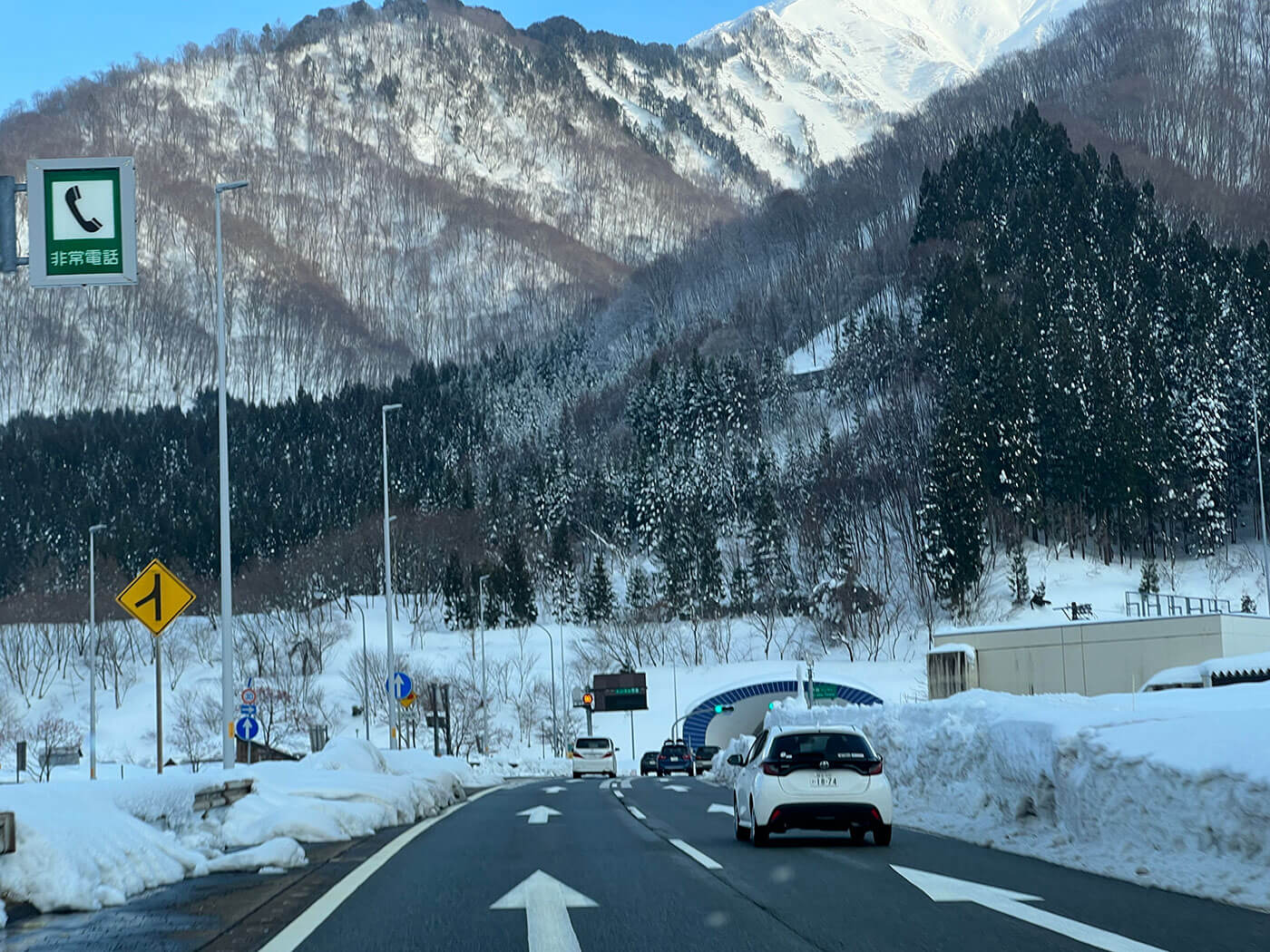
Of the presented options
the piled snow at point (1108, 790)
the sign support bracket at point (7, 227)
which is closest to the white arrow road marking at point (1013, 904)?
the piled snow at point (1108, 790)

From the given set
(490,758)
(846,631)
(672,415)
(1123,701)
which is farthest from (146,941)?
(672,415)

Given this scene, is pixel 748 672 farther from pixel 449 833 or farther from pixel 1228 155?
pixel 1228 155

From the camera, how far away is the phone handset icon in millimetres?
15695

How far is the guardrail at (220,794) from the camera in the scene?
1541 cm

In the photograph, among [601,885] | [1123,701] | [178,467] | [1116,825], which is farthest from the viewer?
[178,467]

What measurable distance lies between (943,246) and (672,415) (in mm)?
33371

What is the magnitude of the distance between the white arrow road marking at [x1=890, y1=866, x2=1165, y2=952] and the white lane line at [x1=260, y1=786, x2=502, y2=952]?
4549 mm

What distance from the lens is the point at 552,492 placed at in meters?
148

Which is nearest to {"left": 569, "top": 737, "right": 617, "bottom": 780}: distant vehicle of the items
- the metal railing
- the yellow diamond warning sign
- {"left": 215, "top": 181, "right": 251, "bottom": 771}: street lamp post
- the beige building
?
the beige building

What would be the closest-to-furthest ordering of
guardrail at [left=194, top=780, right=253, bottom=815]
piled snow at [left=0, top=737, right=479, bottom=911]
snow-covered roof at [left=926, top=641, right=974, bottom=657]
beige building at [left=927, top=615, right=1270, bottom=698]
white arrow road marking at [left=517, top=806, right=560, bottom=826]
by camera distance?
piled snow at [left=0, top=737, right=479, bottom=911] → guardrail at [left=194, top=780, right=253, bottom=815] → white arrow road marking at [left=517, top=806, right=560, bottom=826] → beige building at [left=927, top=615, right=1270, bottom=698] → snow-covered roof at [left=926, top=641, right=974, bottom=657]

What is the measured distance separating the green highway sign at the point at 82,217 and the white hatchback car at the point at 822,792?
910 centimetres

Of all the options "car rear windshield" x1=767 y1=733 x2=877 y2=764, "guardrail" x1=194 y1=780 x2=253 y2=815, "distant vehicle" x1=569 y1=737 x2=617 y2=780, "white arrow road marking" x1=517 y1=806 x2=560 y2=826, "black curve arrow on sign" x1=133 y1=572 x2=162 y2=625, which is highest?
"black curve arrow on sign" x1=133 y1=572 x2=162 y2=625

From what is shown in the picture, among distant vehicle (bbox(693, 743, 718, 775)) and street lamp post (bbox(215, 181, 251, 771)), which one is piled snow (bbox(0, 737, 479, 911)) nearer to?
street lamp post (bbox(215, 181, 251, 771))

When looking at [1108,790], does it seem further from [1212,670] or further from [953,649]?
[953,649]
